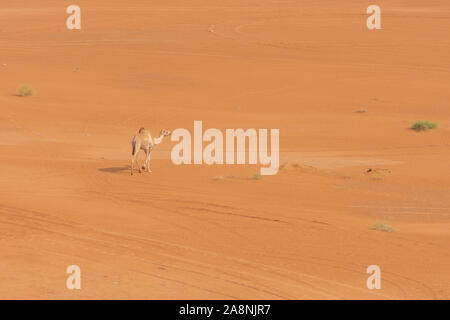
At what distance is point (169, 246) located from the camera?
10766 mm

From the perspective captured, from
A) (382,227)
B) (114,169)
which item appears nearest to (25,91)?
(114,169)

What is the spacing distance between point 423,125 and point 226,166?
846cm

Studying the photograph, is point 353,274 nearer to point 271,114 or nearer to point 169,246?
point 169,246

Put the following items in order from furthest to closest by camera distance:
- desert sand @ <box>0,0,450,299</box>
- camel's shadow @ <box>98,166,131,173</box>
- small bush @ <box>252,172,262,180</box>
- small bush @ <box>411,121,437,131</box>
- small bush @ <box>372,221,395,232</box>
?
small bush @ <box>411,121,437,131</box>
camel's shadow @ <box>98,166,131,173</box>
small bush @ <box>252,172,262,180</box>
small bush @ <box>372,221,395,232</box>
desert sand @ <box>0,0,450,299</box>

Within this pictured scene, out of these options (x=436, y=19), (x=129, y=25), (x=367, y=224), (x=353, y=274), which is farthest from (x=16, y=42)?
(x=353, y=274)

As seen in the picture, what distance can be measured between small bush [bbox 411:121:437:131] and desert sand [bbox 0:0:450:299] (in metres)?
0.27

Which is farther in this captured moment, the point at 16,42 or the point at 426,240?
the point at 16,42

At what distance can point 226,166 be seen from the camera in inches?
705

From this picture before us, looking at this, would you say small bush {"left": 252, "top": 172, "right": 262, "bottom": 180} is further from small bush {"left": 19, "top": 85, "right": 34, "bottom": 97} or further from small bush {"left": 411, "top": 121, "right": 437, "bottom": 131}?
small bush {"left": 19, "top": 85, "right": 34, "bottom": 97}

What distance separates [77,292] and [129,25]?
38103 mm

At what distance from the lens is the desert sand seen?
31.8ft

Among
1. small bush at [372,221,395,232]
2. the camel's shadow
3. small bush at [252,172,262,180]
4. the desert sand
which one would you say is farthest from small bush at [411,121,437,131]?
small bush at [372,221,395,232]

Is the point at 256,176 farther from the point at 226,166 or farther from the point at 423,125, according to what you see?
the point at 423,125

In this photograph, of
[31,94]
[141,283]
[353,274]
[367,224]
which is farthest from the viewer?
[31,94]
